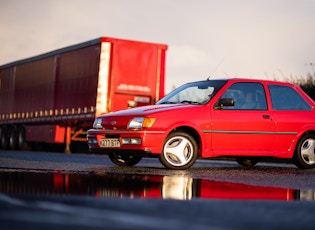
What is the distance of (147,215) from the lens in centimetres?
466

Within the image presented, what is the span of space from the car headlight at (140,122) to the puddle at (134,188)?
256cm

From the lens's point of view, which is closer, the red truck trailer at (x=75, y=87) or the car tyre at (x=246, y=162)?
the car tyre at (x=246, y=162)

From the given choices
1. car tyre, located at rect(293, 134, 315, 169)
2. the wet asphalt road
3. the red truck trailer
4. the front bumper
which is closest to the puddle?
the wet asphalt road

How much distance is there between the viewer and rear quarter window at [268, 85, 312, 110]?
39.8 feet

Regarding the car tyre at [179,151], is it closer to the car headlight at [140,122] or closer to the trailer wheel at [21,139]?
the car headlight at [140,122]

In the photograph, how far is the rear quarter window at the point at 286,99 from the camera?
39.8ft

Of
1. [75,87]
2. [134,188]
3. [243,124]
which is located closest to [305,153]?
[243,124]

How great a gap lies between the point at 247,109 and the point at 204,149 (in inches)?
42.9

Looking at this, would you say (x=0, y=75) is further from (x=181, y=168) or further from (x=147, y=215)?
(x=147, y=215)

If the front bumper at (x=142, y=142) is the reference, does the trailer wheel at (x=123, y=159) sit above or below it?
below

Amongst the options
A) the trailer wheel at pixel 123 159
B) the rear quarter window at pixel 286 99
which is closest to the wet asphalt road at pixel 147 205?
the trailer wheel at pixel 123 159

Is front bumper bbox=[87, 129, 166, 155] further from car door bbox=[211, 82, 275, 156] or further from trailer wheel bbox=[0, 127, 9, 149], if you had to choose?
trailer wheel bbox=[0, 127, 9, 149]

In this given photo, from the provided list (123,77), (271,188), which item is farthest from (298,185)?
(123,77)

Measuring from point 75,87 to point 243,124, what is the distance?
12.4 metres
